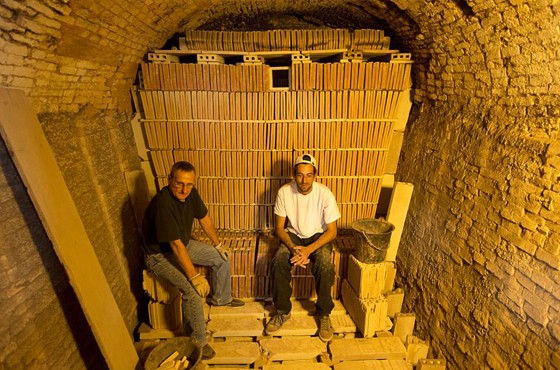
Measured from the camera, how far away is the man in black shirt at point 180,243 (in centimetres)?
332

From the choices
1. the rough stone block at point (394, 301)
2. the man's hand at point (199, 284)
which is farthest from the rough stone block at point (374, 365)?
the man's hand at point (199, 284)

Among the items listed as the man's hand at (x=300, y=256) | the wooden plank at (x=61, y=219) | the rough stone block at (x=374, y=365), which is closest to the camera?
the wooden plank at (x=61, y=219)

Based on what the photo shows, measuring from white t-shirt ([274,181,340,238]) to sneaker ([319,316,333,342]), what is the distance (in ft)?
3.25

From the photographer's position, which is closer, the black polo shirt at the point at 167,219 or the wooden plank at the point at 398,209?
the black polo shirt at the point at 167,219

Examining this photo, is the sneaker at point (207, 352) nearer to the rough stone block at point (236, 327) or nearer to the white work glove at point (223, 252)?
the rough stone block at point (236, 327)

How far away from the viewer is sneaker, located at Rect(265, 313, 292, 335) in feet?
12.9

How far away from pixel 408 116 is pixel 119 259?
442 centimetres

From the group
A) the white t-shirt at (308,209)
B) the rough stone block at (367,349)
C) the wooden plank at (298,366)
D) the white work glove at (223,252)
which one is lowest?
the wooden plank at (298,366)

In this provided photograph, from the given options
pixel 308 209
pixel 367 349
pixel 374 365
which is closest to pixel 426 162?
pixel 308 209

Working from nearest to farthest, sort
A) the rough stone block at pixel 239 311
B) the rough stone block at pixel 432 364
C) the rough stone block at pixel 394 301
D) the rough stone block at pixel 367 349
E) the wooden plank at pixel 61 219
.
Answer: the wooden plank at pixel 61 219 → the rough stone block at pixel 432 364 → the rough stone block at pixel 367 349 → the rough stone block at pixel 239 311 → the rough stone block at pixel 394 301

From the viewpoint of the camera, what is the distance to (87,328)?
11.1 ft

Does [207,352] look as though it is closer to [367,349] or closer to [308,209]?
[367,349]

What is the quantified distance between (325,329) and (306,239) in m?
1.06

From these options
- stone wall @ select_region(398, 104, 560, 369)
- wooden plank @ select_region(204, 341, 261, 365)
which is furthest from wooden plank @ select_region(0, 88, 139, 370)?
stone wall @ select_region(398, 104, 560, 369)
